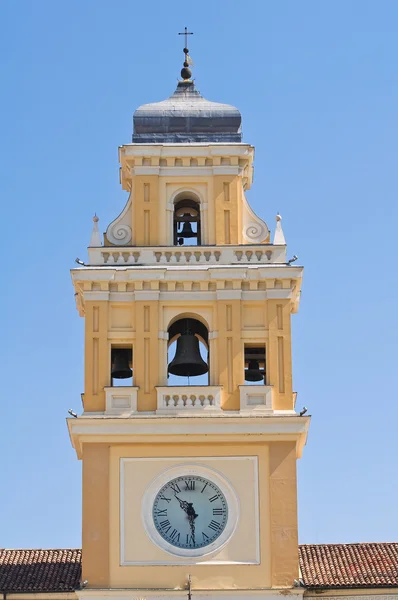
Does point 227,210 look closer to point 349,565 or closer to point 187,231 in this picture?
point 187,231

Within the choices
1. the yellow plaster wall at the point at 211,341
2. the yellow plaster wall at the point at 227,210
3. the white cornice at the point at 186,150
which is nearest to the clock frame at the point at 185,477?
the yellow plaster wall at the point at 211,341

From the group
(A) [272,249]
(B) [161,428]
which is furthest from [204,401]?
(A) [272,249]

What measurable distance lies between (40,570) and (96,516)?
10.1ft

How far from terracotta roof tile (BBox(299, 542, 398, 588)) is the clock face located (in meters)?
2.28

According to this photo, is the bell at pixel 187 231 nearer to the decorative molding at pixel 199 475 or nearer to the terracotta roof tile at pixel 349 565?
the decorative molding at pixel 199 475

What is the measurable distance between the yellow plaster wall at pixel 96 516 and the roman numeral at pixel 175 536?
112 cm

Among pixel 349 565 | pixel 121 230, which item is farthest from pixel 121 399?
pixel 349 565

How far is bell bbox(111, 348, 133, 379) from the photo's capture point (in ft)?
122

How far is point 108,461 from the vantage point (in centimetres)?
3553

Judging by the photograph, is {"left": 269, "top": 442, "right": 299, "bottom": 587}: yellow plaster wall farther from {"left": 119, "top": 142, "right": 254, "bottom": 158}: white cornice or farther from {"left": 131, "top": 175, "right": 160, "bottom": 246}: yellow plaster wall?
{"left": 119, "top": 142, "right": 254, "bottom": 158}: white cornice

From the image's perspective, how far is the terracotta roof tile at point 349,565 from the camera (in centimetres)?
3647

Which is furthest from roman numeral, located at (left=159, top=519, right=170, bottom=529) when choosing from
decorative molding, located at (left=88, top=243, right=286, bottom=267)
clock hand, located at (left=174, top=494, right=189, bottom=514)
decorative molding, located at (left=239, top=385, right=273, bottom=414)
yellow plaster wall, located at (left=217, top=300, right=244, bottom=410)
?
decorative molding, located at (left=88, top=243, right=286, bottom=267)

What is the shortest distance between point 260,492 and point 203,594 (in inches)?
81.9

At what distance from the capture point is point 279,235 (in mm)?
37469
